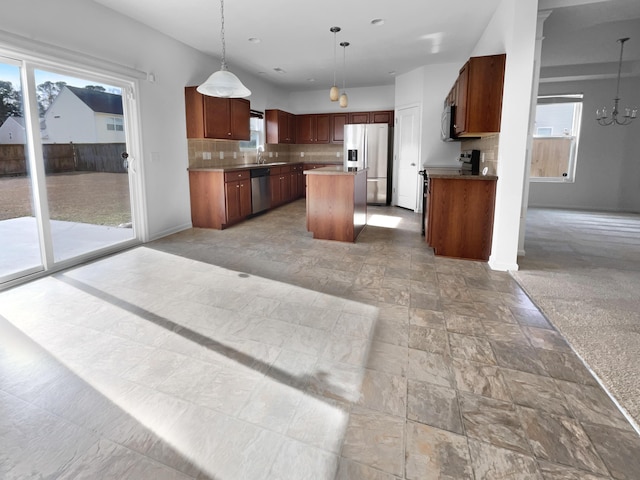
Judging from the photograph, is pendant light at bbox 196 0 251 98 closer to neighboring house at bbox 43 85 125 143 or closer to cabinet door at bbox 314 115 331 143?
neighboring house at bbox 43 85 125 143

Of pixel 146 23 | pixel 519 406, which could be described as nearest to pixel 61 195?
pixel 146 23

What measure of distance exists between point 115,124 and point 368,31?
11.0 feet

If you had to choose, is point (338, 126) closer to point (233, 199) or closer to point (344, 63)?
point (344, 63)

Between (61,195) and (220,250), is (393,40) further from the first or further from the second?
(61,195)

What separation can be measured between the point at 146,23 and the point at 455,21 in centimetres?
373

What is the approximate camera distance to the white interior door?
6996 millimetres

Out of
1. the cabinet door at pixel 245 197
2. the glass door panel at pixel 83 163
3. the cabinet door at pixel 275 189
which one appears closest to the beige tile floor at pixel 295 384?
the glass door panel at pixel 83 163

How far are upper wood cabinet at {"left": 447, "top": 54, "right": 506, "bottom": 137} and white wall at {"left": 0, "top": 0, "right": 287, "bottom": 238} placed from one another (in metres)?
3.76

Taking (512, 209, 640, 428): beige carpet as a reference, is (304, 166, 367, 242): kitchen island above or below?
above

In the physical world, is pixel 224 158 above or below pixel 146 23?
below

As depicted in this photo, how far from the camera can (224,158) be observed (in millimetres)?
6465

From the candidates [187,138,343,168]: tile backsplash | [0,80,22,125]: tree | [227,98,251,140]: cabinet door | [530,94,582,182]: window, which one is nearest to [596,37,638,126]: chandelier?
[530,94,582,182]: window

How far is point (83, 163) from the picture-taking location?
3928 millimetres

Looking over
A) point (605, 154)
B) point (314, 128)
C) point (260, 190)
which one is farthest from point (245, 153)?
point (605, 154)
